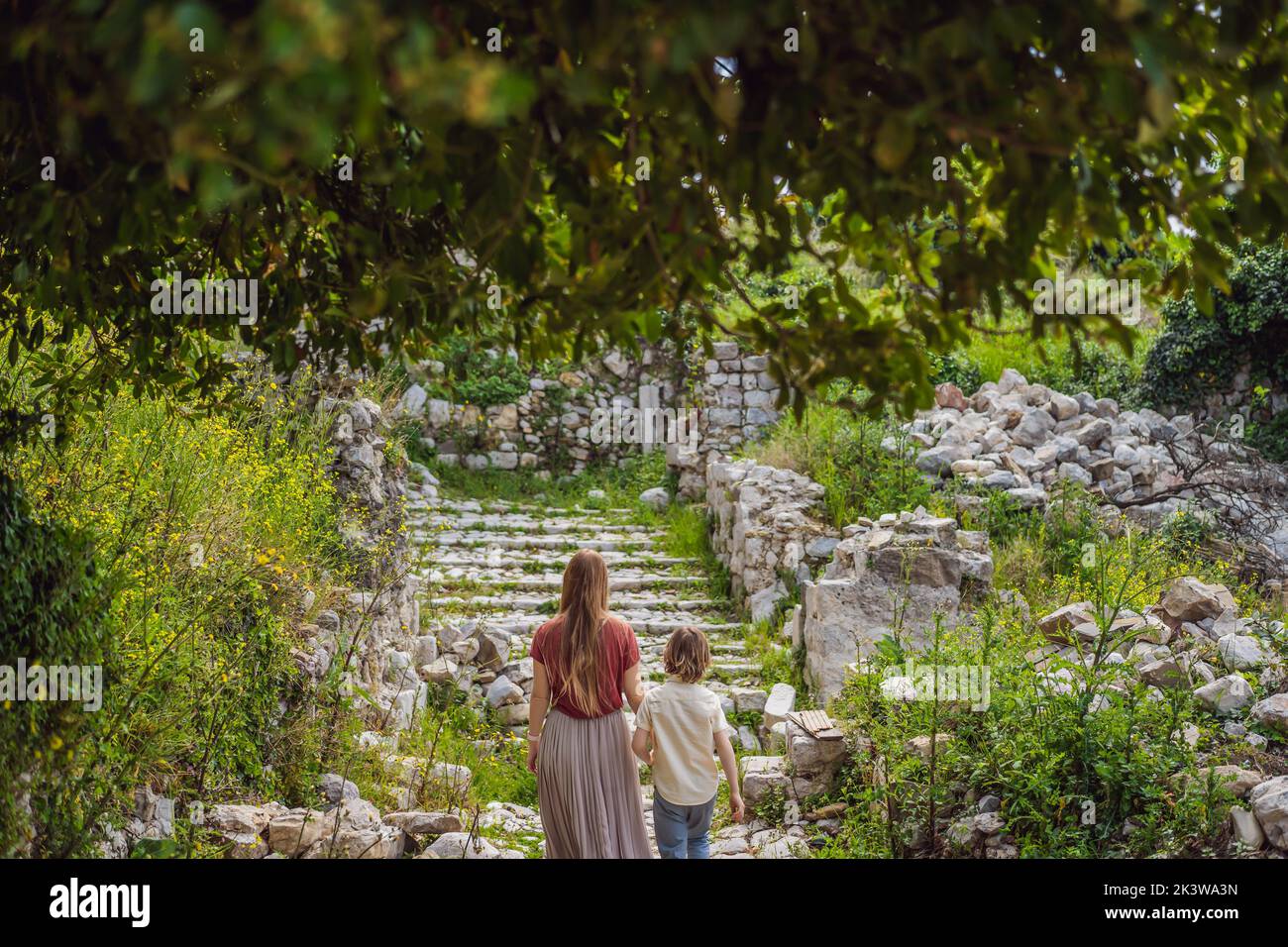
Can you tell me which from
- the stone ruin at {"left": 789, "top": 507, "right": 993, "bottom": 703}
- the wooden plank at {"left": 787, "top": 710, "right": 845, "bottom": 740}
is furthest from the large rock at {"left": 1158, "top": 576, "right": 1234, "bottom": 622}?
the wooden plank at {"left": 787, "top": 710, "right": 845, "bottom": 740}

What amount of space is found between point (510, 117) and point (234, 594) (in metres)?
3.65

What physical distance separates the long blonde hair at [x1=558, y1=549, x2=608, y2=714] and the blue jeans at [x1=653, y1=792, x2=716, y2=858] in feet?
1.78

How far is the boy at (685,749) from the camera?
4262mm

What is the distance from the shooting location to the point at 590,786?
433cm

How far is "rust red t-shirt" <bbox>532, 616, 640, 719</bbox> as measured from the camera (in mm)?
4293

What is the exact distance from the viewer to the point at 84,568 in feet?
10.5

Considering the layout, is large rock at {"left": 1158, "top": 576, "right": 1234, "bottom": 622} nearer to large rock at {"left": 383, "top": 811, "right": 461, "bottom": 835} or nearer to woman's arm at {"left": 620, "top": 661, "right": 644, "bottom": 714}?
woman's arm at {"left": 620, "top": 661, "right": 644, "bottom": 714}

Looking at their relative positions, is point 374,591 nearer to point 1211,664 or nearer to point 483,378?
point 1211,664

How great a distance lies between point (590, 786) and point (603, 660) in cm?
56

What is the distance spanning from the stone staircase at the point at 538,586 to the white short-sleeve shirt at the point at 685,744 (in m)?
1.84

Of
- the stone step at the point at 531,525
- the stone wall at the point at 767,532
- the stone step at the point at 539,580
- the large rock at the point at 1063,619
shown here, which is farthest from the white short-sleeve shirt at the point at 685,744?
the stone step at the point at 531,525

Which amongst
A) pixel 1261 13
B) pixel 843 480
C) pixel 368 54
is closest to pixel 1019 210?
pixel 1261 13
